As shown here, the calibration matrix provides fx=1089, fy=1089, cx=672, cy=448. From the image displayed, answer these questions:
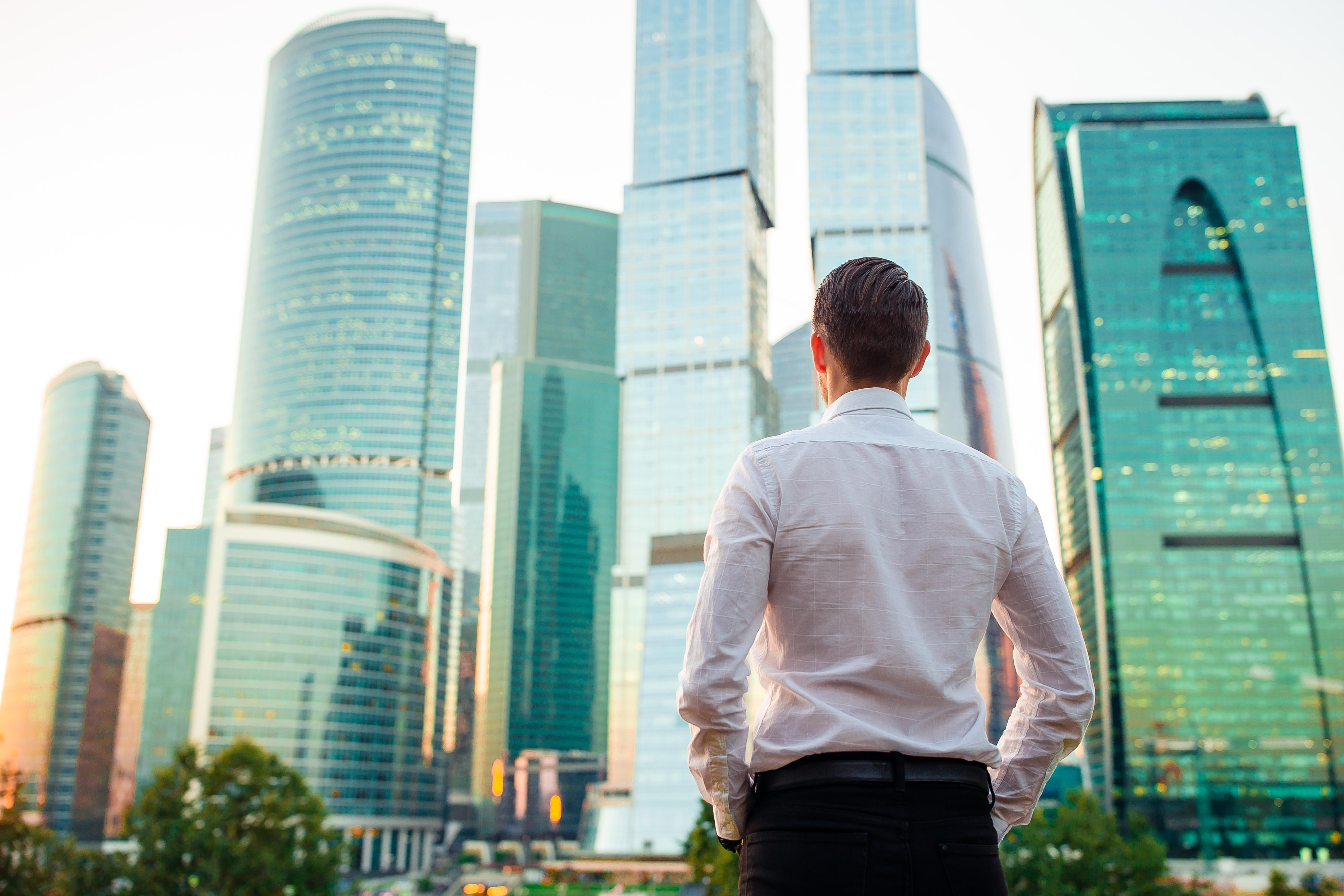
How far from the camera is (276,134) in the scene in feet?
397

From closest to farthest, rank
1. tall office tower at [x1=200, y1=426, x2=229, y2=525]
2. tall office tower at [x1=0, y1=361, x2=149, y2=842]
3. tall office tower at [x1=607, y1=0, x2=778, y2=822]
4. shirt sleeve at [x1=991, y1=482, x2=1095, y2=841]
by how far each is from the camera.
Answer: shirt sleeve at [x1=991, y1=482, x2=1095, y2=841] → tall office tower at [x1=607, y1=0, x2=778, y2=822] → tall office tower at [x1=0, y1=361, x2=149, y2=842] → tall office tower at [x1=200, y1=426, x2=229, y2=525]

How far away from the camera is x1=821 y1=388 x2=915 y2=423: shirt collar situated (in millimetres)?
1900

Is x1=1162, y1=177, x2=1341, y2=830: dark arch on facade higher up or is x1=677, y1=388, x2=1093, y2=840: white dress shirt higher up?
x1=1162, y1=177, x2=1341, y2=830: dark arch on facade

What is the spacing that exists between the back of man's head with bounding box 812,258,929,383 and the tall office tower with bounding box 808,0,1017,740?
287ft

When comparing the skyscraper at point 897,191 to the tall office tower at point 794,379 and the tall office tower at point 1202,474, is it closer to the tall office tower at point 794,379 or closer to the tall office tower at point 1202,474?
the tall office tower at point 1202,474

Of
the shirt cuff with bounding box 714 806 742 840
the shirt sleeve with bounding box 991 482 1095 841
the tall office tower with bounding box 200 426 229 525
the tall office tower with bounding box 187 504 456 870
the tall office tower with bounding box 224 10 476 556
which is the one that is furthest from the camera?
the tall office tower with bounding box 200 426 229 525

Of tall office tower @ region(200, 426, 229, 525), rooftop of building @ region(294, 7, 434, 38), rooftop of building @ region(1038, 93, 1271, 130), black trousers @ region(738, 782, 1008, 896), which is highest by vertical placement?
rooftop of building @ region(294, 7, 434, 38)

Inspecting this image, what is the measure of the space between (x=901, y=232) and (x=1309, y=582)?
135 ft

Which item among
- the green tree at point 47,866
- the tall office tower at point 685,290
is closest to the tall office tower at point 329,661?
the tall office tower at point 685,290

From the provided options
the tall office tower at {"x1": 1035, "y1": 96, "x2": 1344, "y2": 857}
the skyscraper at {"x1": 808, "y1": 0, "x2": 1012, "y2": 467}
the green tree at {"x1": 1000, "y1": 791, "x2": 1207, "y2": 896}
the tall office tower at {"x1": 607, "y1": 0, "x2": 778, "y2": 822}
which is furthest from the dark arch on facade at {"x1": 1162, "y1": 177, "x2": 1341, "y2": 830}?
the green tree at {"x1": 1000, "y1": 791, "x2": 1207, "y2": 896}

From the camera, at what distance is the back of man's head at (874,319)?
1906 millimetres

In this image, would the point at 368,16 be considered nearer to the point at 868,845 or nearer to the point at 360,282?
the point at 360,282

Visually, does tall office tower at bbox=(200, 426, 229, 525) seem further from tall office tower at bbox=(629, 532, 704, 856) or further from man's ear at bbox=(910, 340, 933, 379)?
man's ear at bbox=(910, 340, 933, 379)

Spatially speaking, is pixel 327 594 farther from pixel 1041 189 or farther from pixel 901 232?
pixel 1041 189
